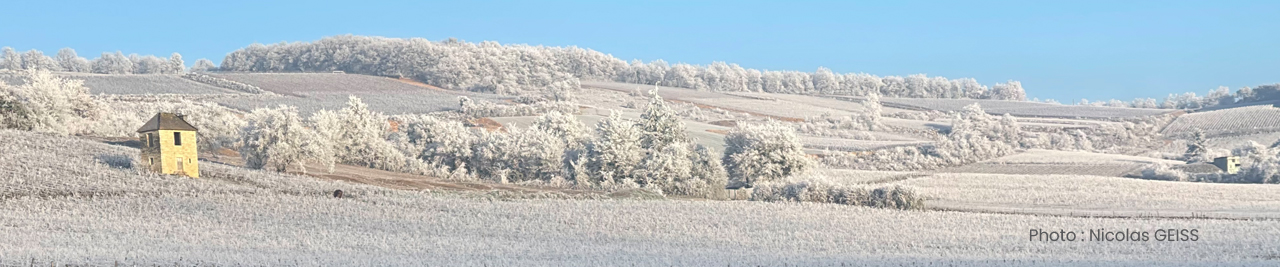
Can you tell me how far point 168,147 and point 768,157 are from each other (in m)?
33.3

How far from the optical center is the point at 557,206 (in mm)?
43781

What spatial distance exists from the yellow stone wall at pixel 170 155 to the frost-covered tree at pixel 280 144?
7795 mm

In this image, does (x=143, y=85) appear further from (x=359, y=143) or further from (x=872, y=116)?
(x=872, y=116)

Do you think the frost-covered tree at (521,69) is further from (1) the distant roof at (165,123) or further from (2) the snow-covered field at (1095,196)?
(1) the distant roof at (165,123)

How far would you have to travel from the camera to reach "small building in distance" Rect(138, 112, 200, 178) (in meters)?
48.1

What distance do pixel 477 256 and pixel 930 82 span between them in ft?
537

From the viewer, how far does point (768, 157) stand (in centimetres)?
6353

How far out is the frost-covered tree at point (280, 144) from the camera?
5734 cm

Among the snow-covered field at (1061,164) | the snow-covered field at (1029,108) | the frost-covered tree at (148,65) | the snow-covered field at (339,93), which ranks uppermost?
the frost-covered tree at (148,65)

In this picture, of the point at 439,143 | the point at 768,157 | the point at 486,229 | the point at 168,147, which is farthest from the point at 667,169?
the point at 168,147

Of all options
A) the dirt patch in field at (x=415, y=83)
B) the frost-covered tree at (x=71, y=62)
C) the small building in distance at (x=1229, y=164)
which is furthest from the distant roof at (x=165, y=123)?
the frost-covered tree at (x=71, y=62)

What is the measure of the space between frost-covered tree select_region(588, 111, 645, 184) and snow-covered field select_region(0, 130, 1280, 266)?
16136 mm

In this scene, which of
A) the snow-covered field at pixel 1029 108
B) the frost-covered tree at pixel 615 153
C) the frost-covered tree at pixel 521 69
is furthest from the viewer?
the frost-covered tree at pixel 521 69


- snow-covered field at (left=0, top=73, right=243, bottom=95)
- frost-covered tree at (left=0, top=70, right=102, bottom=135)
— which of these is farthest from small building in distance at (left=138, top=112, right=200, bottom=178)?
snow-covered field at (left=0, top=73, right=243, bottom=95)
